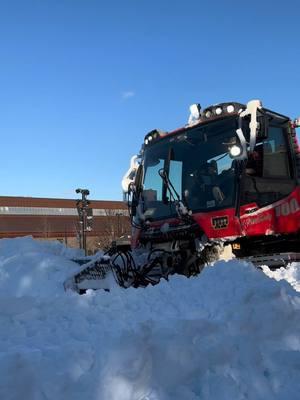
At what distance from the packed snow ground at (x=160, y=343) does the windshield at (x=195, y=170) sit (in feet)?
6.59

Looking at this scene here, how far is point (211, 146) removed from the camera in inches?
316

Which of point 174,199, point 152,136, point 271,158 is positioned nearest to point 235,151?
point 271,158

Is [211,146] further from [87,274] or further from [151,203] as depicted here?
[87,274]

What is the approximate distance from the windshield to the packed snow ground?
6.59 ft

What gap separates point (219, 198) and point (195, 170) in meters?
0.71

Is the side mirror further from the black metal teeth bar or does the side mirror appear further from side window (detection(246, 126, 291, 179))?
the black metal teeth bar

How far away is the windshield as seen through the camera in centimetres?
770

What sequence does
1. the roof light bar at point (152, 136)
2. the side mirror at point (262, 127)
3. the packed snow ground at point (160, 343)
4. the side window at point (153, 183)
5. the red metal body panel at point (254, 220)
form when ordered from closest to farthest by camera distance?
the packed snow ground at point (160, 343), the side mirror at point (262, 127), the red metal body panel at point (254, 220), the side window at point (153, 183), the roof light bar at point (152, 136)

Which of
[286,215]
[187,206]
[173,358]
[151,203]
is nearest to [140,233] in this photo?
[151,203]

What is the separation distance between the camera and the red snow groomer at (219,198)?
7398mm

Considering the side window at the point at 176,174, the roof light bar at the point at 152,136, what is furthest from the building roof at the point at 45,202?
the side window at the point at 176,174

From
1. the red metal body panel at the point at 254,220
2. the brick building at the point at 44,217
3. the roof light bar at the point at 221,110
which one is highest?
the brick building at the point at 44,217

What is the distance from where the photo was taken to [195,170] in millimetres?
8133

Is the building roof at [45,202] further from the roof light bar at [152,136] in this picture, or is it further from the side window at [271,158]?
the side window at [271,158]
